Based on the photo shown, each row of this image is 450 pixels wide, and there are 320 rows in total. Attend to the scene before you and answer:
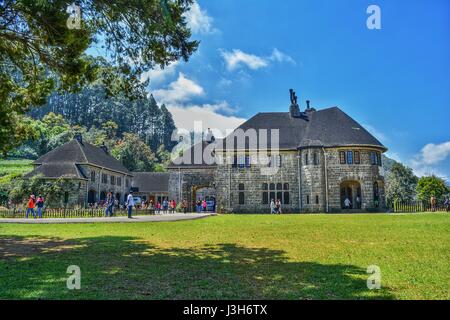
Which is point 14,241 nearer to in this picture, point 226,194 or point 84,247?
point 84,247

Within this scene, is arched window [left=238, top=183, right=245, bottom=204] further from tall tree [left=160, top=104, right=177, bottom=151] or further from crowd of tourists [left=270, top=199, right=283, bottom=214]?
tall tree [left=160, top=104, right=177, bottom=151]

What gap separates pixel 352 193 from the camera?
38.9m

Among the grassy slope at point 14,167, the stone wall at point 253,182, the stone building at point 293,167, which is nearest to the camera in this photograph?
the stone building at point 293,167

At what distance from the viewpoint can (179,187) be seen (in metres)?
44.3

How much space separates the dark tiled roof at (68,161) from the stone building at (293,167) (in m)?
12.1

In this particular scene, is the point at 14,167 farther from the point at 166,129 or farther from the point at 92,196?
the point at 166,129

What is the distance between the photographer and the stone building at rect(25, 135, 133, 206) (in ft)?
142

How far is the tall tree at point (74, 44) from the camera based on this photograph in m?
9.44

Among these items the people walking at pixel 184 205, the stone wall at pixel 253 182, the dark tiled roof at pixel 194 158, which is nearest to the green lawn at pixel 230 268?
the stone wall at pixel 253 182

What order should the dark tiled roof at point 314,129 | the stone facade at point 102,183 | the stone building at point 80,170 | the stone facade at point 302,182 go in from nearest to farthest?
the stone facade at point 302,182 < the dark tiled roof at point 314,129 < the stone building at point 80,170 < the stone facade at point 102,183

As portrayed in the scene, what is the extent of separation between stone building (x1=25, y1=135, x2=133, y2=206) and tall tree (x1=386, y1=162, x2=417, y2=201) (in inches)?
1893

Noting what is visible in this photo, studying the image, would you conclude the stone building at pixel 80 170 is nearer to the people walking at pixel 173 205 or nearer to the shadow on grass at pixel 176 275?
the people walking at pixel 173 205

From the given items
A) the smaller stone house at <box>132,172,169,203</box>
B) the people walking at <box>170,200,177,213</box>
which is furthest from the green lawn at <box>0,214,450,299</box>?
the smaller stone house at <box>132,172,169,203</box>
